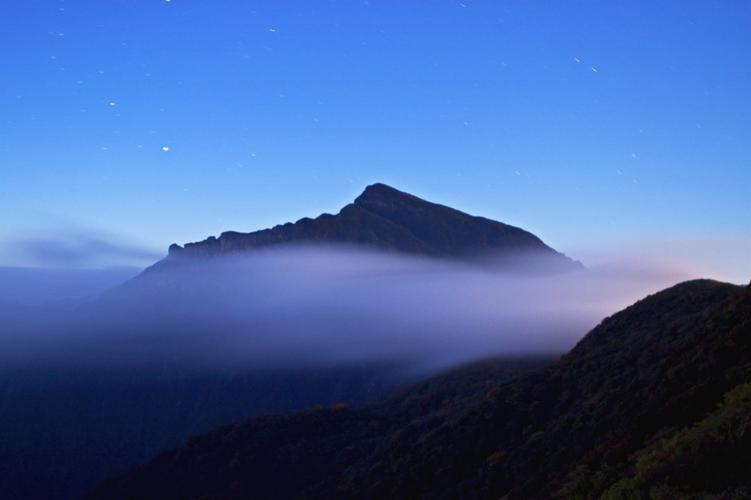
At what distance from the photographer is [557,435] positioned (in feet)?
117

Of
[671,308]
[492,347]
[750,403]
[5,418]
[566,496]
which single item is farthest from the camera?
[5,418]

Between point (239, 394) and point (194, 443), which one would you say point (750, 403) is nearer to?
point (194, 443)

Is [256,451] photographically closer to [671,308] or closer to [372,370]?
[671,308]

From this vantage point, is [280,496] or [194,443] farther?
[194,443]

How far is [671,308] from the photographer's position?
50812mm

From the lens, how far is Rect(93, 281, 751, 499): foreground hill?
17.8 metres

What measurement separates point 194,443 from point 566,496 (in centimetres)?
6237

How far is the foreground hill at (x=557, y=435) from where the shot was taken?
17825 millimetres

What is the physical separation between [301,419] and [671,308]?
40.5 meters

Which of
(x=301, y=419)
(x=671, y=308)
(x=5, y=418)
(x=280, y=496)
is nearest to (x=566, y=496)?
(x=671, y=308)

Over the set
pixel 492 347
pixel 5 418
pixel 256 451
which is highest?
pixel 492 347

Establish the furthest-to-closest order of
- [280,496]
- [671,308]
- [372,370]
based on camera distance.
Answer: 1. [372,370]
2. [280,496]
3. [671,308]

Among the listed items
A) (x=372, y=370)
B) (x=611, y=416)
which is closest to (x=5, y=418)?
(x=372, y=370)

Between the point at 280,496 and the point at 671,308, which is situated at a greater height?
the point at 671,308
